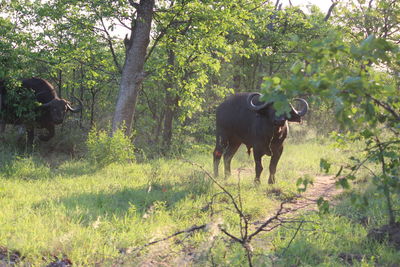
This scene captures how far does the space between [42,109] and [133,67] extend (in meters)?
3.35

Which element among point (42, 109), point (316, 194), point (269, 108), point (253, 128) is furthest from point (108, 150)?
point (316, 194)

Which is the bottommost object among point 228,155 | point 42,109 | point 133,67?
point 228,155

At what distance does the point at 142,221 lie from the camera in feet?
16.1

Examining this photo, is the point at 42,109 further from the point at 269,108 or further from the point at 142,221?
the point at 142,221

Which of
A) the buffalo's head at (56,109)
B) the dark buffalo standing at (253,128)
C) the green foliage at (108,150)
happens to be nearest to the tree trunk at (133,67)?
the green foliage at (108,150)

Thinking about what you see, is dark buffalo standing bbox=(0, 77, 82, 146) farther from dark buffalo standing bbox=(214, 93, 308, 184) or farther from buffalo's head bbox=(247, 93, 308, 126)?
buffalo's head bbox=(247, 93, 308, 126)

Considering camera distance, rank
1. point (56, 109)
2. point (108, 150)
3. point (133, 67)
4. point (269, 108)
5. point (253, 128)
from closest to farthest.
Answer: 1. point (269, 108)
2. point (253, 128)
3. point (108, 150)
4. point (133, 67)
5. point (56, 109)

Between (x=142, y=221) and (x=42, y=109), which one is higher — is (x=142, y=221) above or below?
below

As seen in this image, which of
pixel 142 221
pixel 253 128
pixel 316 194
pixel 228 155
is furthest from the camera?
pixel 228 155

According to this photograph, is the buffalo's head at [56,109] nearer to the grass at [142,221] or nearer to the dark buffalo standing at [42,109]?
the dark buffalo standing at [42,109]

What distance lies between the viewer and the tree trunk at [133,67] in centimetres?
978

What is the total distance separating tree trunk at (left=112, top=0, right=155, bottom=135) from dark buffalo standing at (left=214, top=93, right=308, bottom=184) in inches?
99.1

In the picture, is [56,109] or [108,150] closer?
[108,150]

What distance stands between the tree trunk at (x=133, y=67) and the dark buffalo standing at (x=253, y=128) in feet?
8.25
